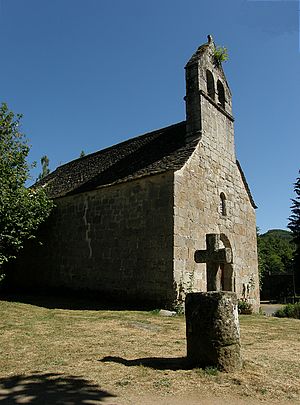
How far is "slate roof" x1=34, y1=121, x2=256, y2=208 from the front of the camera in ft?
41.3

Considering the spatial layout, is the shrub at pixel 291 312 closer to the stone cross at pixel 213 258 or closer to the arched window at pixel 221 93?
the arched window at pixel 221 93

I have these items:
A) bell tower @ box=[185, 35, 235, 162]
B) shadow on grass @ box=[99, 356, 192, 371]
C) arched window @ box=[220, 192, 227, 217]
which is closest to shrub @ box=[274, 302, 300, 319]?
arched window @ box=[220, 192, 227, 217]

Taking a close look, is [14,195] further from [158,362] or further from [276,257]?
[276,257]

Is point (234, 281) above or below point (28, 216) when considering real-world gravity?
below

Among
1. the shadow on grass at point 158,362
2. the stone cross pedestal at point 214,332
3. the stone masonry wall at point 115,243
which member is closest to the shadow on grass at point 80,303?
the stone masonry wall at point 115,243

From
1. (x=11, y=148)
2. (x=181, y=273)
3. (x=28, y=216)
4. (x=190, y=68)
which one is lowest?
(x=181, y=273)

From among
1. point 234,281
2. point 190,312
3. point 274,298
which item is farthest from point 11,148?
point 274,298

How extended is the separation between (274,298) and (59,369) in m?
28.7

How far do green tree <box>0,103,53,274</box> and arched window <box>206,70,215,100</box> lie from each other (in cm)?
776

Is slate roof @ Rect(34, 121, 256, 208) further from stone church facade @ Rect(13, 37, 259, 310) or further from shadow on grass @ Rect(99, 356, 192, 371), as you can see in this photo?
shadow on grass @ Rect(99, 356, 192, 371)

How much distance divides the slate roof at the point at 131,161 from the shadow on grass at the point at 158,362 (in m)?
6.88

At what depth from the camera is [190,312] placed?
520 centimetres

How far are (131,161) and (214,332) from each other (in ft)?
33.8

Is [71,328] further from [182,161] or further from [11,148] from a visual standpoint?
[11,148]
